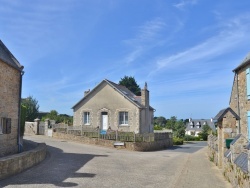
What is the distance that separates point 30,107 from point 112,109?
25.0 m

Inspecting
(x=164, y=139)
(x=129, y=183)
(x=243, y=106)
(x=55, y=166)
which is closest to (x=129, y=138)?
(x=164, y=139)

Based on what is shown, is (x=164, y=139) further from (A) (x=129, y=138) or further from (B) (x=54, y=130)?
(B) (x=54, y=130)

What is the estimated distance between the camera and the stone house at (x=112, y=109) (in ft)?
106

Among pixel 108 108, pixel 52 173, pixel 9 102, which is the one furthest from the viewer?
pixel 108 108

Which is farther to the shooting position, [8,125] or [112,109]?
[112,109]

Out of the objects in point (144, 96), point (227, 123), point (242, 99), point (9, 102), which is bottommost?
point (227, 123)

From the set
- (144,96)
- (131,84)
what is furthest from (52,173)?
(131,84)

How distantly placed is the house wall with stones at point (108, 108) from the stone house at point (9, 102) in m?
16.8

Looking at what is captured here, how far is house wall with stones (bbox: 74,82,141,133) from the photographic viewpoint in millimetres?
32156

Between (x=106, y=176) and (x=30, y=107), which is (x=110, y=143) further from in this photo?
(x=30, y=107)

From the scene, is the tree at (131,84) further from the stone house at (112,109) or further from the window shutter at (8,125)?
the window shutter at (8,125)

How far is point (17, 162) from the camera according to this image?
11.5m

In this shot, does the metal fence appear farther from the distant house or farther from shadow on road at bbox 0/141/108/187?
the distant house

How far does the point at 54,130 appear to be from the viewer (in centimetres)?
3086
